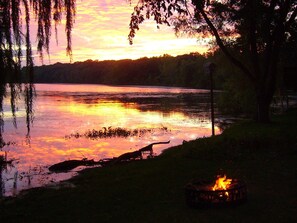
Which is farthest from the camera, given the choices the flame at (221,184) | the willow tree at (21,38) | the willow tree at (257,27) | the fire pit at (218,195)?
the willow tree at (257,27)

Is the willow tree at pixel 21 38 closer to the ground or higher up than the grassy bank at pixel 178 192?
higher up

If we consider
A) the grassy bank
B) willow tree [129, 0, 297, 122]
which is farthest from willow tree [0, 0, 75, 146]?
willow tree [129, 0, 297, 122]

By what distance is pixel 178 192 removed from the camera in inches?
402

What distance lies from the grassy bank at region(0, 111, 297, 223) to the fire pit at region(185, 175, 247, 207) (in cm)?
14

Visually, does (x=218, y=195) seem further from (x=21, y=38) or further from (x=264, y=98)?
(x=264, y=98)


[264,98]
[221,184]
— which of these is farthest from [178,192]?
[264,98]

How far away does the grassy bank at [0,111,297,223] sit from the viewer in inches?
322

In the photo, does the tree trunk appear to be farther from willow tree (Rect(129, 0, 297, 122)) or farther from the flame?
the flame

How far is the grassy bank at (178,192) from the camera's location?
8172 mm

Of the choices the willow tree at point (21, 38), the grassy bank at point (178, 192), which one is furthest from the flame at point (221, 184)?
the willow tree at point (21, 38)

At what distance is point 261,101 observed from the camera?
Result: 2284 centimetres

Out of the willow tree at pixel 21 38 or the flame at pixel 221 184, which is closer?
the willow tree at pixel 21 38

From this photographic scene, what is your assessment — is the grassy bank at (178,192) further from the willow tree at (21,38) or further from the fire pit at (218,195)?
the willow tree at (21,38)

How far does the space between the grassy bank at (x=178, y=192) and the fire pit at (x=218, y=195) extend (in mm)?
141
